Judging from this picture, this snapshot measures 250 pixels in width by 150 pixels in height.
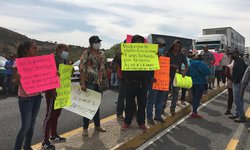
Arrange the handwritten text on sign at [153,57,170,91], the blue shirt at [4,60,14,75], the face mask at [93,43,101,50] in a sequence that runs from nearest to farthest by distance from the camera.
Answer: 1. the face mask at [93,43,101,50]
2. the handwritten text on sign at [153,57,170,91]
3. the blue shirt at [4,60,14,75]

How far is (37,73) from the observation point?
541cm

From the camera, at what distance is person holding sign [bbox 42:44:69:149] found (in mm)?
5875

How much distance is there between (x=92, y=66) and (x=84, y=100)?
649 mm

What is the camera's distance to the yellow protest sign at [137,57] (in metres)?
6.97

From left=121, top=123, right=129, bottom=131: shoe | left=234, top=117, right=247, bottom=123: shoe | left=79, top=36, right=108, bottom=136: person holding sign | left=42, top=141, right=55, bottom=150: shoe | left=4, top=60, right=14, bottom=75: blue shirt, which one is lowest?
left=234, top=117, right=247, bottom=123: shoe

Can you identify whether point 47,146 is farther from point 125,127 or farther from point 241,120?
point 241,120

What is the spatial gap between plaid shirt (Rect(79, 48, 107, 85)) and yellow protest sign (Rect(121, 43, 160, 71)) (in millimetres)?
492

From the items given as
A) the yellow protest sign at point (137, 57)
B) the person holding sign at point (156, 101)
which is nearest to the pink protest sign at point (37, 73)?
the yellow protest sign at point (137, 57)

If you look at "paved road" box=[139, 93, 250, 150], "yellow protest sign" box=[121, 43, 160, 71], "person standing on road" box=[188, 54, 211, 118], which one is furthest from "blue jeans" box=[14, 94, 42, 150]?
"person standing on road" box=[188, 54, 211, 118]

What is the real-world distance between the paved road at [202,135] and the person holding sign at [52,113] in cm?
172

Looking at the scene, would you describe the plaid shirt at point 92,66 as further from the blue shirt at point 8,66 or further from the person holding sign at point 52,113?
the blue shirt at point 8,66

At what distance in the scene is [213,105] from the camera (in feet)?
39.1

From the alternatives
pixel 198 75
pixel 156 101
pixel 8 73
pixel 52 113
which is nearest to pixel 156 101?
pixel 156 101

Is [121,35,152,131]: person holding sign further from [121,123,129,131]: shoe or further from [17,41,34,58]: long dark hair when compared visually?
[17,41,34,58]: long dark hair
